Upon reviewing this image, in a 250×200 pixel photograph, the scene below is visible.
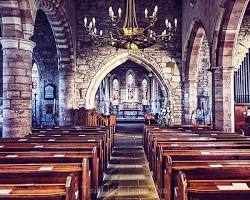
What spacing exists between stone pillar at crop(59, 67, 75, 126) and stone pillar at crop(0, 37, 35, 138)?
6.11m

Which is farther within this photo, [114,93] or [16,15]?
[114,93]

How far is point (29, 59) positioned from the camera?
Result: 21.4ft

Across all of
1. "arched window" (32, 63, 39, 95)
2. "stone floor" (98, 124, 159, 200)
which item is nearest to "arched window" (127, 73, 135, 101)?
"arched window" (32, 63, 39, 95)

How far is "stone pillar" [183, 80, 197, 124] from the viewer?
1288 cm

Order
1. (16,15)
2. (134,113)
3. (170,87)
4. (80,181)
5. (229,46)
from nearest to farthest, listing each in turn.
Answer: (80,181)
(16,15)
(229,46)
(170,87)
(134,113)

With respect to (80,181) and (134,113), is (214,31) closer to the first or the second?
(80,181)

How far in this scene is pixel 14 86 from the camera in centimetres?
626

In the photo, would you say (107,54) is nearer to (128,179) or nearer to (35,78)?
(35,78)

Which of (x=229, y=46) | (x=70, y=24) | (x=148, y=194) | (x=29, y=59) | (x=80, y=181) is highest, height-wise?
(x=70, y=24)

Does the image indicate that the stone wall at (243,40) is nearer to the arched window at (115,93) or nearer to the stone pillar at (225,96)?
the stone pillar at (225,96)

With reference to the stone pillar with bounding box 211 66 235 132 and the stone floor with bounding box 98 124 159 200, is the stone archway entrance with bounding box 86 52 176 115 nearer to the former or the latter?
the stone pillar with bounding box 211 66 235 132

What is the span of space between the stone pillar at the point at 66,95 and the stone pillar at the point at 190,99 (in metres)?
4.72

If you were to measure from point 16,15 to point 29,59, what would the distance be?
2.99 feet

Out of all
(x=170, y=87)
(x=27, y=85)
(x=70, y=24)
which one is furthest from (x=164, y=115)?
(x=27, y=85)
